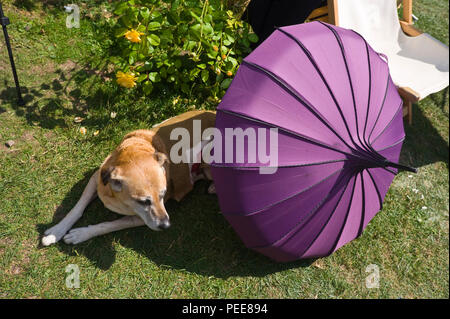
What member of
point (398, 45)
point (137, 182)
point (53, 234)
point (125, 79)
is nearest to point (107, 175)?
point (137, 182)

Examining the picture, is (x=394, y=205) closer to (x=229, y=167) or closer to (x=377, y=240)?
(x=377, y=240)

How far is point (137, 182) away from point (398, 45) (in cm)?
394

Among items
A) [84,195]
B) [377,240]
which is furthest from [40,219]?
[377,240]

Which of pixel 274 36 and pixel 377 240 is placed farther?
pixel 377 240

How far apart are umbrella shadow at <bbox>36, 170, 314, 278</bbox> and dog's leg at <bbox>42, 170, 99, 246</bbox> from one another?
0.28ft

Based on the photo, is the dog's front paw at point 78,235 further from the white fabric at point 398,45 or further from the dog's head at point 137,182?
the white fabric at point 398,45

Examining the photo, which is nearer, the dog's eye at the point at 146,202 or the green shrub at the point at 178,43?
the dog's eye at the point at 146,202

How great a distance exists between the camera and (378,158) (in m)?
2.56

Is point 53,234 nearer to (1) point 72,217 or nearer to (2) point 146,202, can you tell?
(1) point 72,217

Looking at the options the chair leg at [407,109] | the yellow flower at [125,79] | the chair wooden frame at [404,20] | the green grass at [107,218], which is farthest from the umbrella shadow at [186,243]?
the chair leg at [407,109]

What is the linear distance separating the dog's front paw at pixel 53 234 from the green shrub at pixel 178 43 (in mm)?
1462

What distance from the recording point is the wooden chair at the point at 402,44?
4.34 metres

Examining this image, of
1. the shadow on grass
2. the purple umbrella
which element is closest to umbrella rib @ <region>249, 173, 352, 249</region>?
the purple umbrella

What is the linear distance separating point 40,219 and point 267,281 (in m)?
2.21
